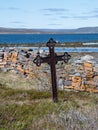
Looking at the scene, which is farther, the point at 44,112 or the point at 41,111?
the point at 41,111

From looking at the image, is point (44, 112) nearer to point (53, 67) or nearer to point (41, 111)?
point (41, 111)

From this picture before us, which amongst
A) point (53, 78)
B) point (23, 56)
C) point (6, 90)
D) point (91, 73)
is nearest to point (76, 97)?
point (53, 78)

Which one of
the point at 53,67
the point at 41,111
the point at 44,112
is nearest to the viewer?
the point at 44,112

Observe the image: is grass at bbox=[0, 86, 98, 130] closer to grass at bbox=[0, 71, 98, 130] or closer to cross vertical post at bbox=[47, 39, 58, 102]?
grass at bbox=[0, 71, 98, 130]

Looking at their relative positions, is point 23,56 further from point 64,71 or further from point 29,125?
point 29,125

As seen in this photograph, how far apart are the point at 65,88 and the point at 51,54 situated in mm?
4101

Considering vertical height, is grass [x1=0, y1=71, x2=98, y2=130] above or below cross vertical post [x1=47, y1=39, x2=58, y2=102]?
below

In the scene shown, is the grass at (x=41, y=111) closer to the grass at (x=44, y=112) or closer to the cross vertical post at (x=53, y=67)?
the grass at (x=44, y=112)

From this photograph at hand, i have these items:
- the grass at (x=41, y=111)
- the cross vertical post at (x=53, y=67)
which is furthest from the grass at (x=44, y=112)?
the cross vertical post at (x=53, y=67)

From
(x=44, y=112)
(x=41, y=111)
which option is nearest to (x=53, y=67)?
(x=41, y=111)

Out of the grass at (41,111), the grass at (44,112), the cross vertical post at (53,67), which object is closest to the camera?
the grass at (44,112)

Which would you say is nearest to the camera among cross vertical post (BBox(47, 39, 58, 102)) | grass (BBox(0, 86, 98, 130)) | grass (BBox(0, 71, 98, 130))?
grass (BBox(0, 71, 98, 130))

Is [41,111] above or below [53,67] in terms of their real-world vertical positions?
below

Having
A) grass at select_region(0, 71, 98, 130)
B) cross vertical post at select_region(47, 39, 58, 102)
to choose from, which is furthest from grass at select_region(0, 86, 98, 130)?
cross vertical post at select_region(47, 39, 58, 102)
